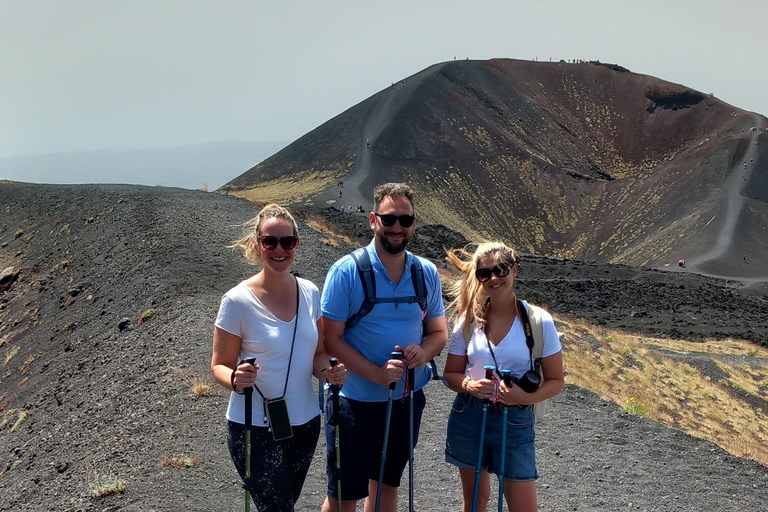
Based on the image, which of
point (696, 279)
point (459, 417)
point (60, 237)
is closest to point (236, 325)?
point (459, 417)

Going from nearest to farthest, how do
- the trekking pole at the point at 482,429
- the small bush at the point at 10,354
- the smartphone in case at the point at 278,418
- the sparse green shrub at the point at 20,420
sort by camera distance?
the smartphone in case at the point at 278,418 → the trekking pole at the point at 482,429 → the sparse green shrub at the point at 20,420 → the small bush at the point at 10,354

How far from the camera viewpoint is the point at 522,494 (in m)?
Answer: 4.03

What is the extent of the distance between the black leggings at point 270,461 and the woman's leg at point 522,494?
1.35m

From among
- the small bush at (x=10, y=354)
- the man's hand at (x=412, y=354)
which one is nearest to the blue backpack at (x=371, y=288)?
the man's hand at (x=412, y=354)

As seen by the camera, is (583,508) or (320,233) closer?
(583,508)

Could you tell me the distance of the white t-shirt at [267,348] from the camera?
3.57 m

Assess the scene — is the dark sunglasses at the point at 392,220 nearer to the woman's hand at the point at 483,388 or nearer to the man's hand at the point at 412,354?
the man's hand at the point at 412,354

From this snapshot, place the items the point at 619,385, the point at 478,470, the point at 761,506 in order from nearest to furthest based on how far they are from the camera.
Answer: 1. the point at 478,470
2. the point at 761,506
3. the point at 619,385

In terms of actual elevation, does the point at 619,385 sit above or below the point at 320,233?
below

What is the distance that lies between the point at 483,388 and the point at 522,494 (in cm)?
75

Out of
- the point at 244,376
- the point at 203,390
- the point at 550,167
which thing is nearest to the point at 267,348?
the point at 244,376

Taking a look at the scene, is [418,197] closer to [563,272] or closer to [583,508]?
[563,272]

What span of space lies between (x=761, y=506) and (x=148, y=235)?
16352mm

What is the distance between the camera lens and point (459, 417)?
4207mm
